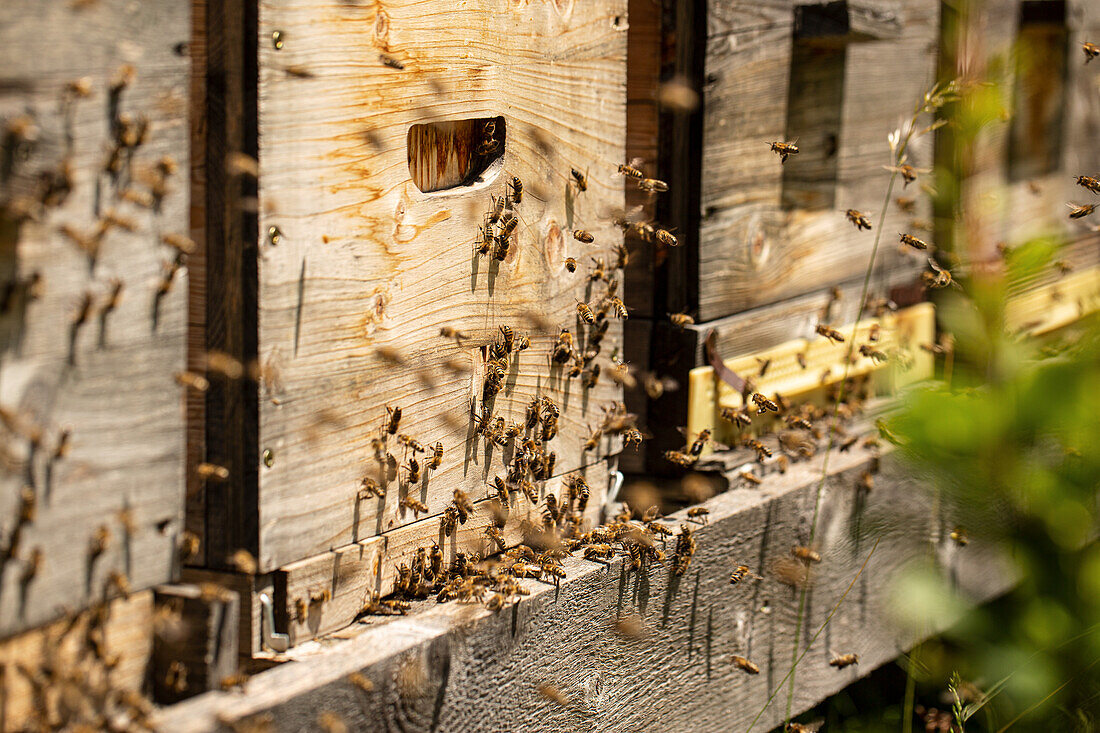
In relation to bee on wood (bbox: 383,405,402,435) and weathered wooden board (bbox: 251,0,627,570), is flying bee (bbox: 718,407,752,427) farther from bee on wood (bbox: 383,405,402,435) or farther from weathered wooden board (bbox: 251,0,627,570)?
bee on wood (bbox: 383,405,402,435)

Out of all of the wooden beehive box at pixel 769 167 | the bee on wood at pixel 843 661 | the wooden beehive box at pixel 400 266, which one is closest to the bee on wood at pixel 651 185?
the wooden beehive box at pixel 400 266

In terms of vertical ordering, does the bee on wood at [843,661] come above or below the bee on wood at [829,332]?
below

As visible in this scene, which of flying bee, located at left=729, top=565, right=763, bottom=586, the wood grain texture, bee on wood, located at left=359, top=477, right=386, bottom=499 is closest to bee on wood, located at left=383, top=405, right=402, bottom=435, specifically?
bee on wood, located at left=359, top=477, right=386, bottom=499

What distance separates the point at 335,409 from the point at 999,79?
144 cm

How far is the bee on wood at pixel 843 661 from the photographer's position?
3.28 meters

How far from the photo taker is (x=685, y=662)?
2.85m

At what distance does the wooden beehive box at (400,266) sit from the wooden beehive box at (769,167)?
313 mm

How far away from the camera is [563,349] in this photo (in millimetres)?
2674

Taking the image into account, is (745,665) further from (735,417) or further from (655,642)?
(735,417)

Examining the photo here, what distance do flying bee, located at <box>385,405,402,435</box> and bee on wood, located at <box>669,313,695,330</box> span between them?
1114 millimetres

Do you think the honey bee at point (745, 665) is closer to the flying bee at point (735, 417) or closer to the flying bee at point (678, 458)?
the flying bee at point (678, 458)

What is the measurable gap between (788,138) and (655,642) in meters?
1.68

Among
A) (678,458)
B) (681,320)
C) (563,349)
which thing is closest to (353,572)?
(563,349)

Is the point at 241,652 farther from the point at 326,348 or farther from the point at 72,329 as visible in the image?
the point at 72,329
